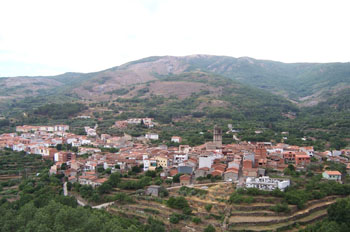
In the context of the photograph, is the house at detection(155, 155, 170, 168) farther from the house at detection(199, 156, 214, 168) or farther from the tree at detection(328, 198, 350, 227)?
the tree at detection(328, 198, 350, 227)

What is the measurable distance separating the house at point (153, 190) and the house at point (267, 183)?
6590mm

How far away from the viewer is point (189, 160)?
2939cm

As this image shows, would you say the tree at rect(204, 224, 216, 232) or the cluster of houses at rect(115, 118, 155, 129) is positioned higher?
the cluster of houses at rect(115, 118, 155, 129)

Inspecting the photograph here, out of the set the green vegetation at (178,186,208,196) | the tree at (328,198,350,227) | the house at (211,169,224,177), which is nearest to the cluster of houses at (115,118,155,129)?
the house at (211,169,224,177)

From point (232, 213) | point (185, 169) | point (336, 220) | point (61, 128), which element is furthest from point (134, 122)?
point (336, 220)

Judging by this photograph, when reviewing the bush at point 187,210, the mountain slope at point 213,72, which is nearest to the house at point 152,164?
the bush at point 187,210

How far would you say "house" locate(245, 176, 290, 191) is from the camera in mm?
22203

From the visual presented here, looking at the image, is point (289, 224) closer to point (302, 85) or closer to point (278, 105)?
point (278, 105)

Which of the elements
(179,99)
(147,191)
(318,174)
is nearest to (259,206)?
(318,174)

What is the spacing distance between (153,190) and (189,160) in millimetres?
6081

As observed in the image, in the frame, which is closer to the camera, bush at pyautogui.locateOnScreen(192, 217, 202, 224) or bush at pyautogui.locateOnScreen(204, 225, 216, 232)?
bush at pyautogui.locateOnScreen(204, 225, 216, 232)

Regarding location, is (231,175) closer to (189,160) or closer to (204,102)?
(189,160)

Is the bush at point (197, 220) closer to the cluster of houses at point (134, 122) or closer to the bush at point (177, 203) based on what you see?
the bush at point (177, 203)

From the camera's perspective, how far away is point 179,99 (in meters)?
75.9
